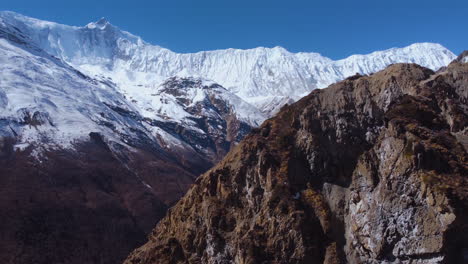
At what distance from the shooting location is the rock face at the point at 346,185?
2612 cm

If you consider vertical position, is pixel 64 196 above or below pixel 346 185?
above

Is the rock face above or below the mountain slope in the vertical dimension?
below

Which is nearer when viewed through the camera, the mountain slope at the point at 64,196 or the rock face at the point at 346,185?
the rock face at the point at 346,185

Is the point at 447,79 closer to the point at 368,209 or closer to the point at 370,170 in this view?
the point at 370,170

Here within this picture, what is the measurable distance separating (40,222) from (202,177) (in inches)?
4232

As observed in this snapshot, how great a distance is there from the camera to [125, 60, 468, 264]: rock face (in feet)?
85.7

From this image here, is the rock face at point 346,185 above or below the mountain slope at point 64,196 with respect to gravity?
below

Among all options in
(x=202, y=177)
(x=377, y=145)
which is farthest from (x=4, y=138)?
(x=377, y=145)

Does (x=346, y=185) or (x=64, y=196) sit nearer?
(x=346, y=185)

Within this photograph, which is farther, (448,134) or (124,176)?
(124,176)

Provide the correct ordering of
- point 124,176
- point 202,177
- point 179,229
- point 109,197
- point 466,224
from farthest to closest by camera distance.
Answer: point 124,176
point 109,197
point 202,177
point 179,229
point 466,224

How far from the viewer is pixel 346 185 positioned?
32.3 meters

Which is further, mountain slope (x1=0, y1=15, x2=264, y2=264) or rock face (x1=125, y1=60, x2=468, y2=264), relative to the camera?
mountain slope (x1=0, y1=15, x2=264, y2=264)

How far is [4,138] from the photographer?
167625 millimetres
